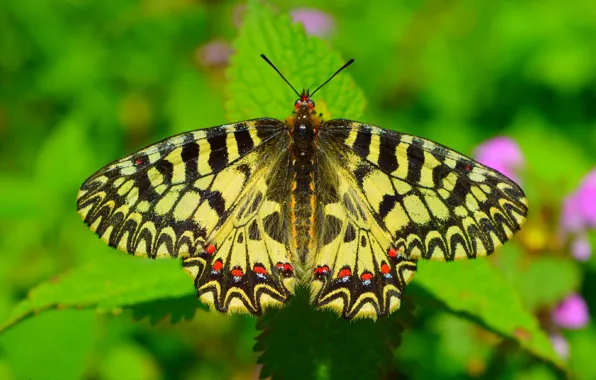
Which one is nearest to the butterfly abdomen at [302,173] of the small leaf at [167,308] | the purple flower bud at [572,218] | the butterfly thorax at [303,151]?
the butterfly thorax at [303,151]

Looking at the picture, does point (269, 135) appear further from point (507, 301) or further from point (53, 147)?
point (53, 147)

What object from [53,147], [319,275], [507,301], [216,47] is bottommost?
[319,275]

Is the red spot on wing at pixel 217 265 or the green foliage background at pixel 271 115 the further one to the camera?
the green foliage background at pixel 271 115

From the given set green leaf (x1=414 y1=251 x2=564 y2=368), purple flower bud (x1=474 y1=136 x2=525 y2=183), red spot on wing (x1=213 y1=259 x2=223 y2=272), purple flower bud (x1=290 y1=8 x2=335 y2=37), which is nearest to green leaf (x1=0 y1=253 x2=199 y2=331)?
red spot on wing (x1=213 y1=259 x2=223 y2=272)

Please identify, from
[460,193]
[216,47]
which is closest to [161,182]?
[460,193]

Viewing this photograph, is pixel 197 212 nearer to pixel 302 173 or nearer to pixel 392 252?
pixel 302 173

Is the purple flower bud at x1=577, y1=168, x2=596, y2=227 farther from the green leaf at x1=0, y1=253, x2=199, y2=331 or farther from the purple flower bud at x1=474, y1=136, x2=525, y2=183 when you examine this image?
the green leaf at x1=0, y1=253, x2=199, y2=331

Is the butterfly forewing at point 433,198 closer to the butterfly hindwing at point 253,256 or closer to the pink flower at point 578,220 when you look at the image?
the butterfly hindwing at point 253,256
